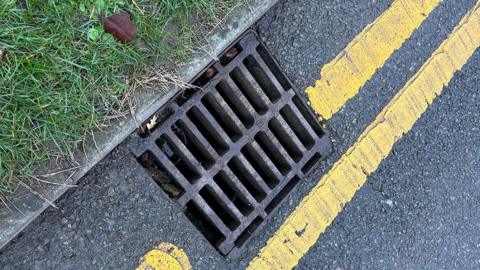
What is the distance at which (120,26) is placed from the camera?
187 centimetres

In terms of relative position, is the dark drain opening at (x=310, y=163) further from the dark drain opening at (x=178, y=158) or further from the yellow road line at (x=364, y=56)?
the dark drain opening at (x=178, y=158)

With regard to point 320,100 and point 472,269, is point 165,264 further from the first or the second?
point 472,269

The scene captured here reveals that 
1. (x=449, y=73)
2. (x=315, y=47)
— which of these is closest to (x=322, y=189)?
(x=315, y=47)

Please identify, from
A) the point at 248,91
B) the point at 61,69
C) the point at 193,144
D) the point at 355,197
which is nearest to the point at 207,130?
the point at 193,144

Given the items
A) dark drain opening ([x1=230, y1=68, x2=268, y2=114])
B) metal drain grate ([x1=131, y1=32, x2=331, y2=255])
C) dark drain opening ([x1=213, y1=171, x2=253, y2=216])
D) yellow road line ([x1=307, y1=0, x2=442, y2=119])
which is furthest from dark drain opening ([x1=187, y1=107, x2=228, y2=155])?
yellow road line ([x1=307, y1=0, x2=442, y2=119])

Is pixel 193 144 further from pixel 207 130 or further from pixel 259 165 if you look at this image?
pixel 259 165

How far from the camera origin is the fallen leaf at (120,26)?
186 centimetres

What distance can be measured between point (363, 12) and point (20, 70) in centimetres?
153

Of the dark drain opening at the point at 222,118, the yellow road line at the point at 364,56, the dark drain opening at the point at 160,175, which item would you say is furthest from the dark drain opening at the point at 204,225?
the yellow road line at the point at 364,56

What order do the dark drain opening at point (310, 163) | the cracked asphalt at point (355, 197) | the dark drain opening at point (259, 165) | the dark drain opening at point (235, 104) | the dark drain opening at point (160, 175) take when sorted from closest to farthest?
the cracked asphalt at point (355, 197), the dark drain opening at point (160, 175), the dark drain opening at point (235, 104), the dark drain opening at point (259, 165), the dark drain opening at point (310, 163)

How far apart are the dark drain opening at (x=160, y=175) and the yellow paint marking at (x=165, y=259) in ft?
0.67

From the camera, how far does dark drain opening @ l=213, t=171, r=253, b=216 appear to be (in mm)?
2277

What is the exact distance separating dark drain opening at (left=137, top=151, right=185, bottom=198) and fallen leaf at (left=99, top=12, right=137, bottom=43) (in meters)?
0.46

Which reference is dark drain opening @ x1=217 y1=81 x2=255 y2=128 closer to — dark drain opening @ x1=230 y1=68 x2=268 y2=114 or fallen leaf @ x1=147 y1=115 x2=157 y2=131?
dark drain opening @ x1=230 y1=68 x2=268 y2=114
